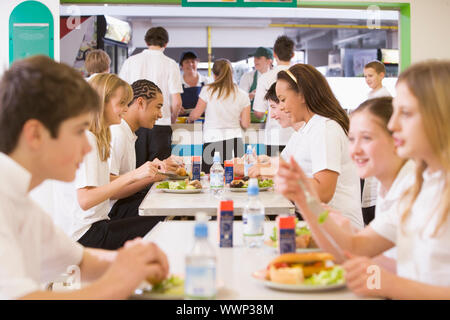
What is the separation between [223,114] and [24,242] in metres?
4.73

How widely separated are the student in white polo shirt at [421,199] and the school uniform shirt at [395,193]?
0.15 meters

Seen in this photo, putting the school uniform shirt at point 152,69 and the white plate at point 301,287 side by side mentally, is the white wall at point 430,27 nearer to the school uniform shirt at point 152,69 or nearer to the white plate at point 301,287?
the school uniform shirt at point 152,69

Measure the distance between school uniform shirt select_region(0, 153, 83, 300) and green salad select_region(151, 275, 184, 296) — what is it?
0.27m

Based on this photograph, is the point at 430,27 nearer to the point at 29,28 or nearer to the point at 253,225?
the point at 29,28

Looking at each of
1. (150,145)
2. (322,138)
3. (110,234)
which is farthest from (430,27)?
(110,234)

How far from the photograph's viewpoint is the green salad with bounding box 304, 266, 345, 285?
140cm

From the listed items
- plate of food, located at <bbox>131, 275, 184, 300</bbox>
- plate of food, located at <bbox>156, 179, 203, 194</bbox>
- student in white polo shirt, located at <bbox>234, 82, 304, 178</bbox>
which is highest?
student in white polo shirt, located at <bbox>234, 82, 304, 178</bbox>

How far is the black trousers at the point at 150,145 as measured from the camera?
16.6 feet

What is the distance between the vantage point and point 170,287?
139cm

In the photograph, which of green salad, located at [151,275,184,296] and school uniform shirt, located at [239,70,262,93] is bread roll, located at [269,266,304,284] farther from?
school uniform shirt, located at [239,70,262,93]

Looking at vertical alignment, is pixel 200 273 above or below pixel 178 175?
below

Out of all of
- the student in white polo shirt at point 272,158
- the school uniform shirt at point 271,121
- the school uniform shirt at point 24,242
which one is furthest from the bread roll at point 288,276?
the school uniform shirt at point 271,121

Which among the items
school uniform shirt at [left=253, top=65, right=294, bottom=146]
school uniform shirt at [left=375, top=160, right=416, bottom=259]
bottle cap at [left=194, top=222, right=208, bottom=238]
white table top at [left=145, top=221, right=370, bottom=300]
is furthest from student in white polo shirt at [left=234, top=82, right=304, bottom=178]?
bottle cap at [left=194, top=222, right=208, bottom=238]
